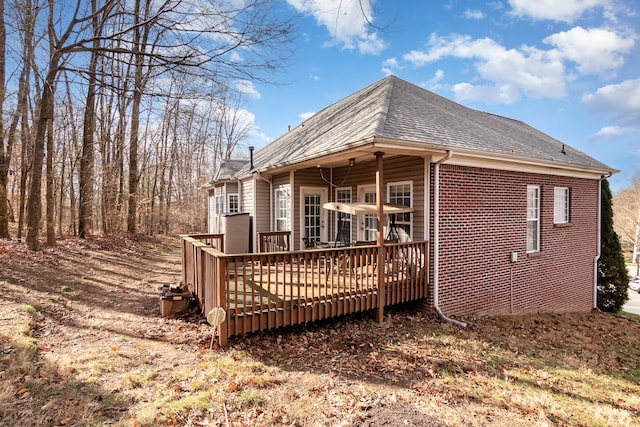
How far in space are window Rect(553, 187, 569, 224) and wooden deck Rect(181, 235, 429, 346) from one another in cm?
531

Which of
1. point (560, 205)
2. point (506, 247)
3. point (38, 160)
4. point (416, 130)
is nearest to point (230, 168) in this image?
point (38, 160)

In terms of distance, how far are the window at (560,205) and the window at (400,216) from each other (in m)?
4.90

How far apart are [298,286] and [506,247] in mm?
5601

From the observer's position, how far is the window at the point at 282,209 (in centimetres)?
1029

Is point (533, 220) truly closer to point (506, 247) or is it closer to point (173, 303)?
point (506, 247)

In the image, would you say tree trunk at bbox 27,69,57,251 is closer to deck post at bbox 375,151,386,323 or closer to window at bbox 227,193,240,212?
window at bbox 227,193,240,212

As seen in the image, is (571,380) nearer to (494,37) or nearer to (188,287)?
(188,287)

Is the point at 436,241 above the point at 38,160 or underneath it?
underneath

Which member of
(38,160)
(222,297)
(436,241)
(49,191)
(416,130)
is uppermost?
(416,130)

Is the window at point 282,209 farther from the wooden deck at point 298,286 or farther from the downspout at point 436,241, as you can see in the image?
the downspout at point 436,241

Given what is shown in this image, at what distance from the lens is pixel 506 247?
783 centimetres

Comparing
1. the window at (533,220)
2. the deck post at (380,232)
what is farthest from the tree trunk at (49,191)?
the window at (533,220)

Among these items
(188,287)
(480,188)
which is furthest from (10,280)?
(480,188)

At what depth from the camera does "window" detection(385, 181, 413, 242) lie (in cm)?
728
